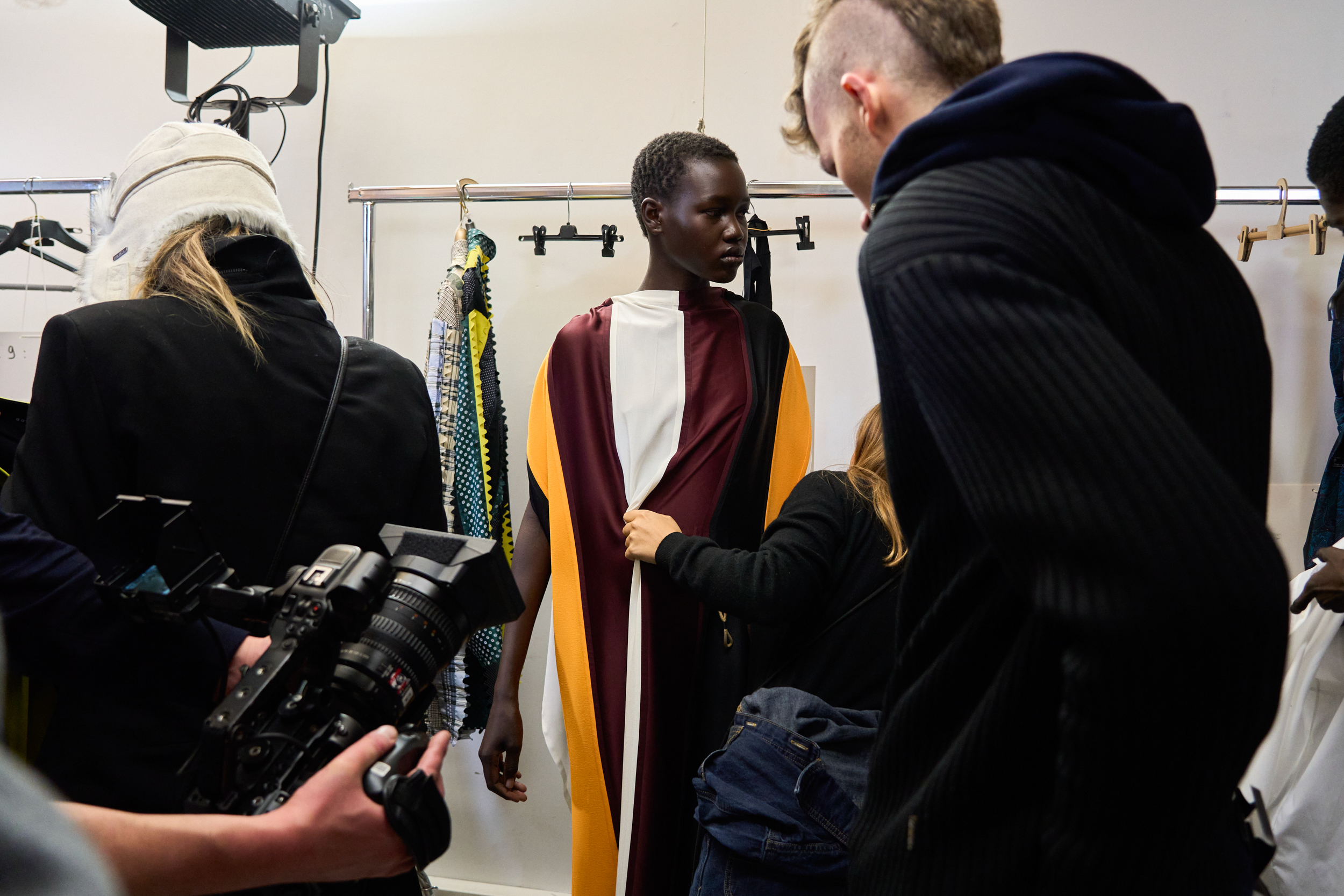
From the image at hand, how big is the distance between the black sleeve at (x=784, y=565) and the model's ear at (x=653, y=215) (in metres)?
0.75

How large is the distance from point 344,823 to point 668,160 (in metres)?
1.65

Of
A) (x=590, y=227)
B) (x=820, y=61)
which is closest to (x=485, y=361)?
(x=590, y=227)

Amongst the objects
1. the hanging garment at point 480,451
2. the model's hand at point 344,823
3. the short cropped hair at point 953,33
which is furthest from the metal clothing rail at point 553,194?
the model's hand at point 344,823

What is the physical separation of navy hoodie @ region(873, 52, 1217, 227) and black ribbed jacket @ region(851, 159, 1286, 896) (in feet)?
0.08

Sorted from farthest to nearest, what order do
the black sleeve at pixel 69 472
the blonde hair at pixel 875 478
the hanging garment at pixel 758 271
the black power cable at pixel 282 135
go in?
the black power cable at pixel 282 135 → the hanging garment at pixel 758 271 → the blonde hair at pixel 875 478 → the black sleeve at pixel 69 472

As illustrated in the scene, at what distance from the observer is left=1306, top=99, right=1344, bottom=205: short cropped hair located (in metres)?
1.91

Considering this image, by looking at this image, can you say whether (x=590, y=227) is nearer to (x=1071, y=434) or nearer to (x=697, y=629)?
(x=697, y=629)

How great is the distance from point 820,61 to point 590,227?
189 cm

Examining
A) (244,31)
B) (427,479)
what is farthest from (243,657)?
(244,31)

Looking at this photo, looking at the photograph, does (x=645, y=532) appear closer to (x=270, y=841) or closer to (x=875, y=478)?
(x=875, y=478)

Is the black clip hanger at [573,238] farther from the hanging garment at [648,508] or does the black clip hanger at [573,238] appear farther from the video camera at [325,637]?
the video camera at [325,637]

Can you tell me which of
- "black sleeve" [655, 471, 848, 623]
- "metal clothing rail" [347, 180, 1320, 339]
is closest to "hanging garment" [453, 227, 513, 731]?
"metal clothing rail" [347, 180, 1320, 339]

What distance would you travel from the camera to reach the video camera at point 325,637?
2.48 feet

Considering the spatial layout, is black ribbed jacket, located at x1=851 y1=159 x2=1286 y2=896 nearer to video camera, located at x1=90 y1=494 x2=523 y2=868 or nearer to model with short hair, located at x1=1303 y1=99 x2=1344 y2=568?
video camera, located at x1=90 y1=494 x2=523 y2=868
